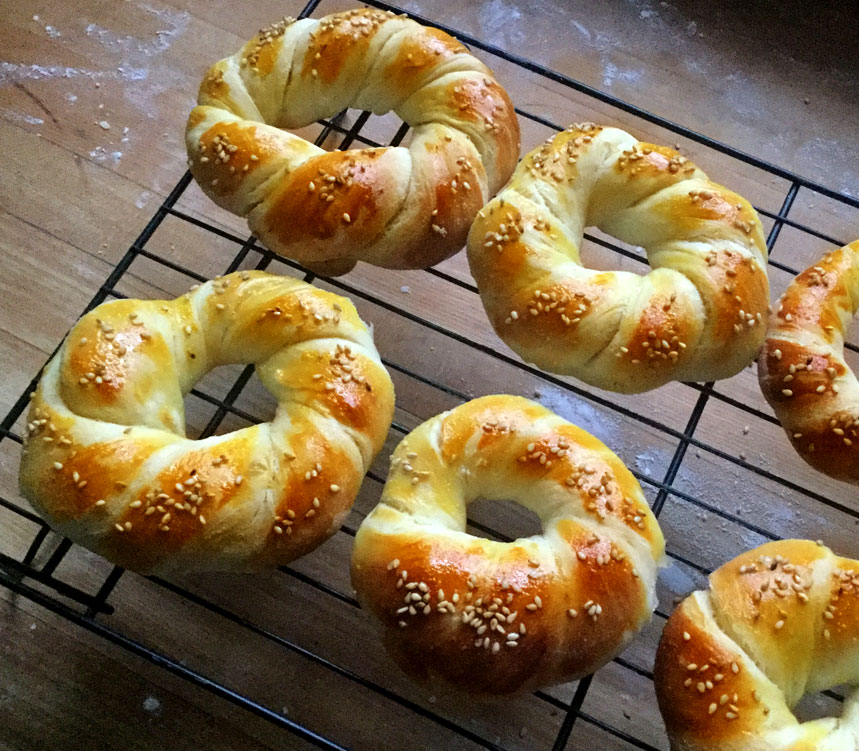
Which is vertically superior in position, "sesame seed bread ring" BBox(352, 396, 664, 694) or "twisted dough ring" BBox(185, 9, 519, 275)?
"twisted dough ring" BBox(185, 9, 519, 275)

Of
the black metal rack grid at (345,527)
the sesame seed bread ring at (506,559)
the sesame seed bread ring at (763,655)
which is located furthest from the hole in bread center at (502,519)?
the sesame seed bread ring at (763,655)

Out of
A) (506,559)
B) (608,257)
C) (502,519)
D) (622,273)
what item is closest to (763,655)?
(506,559)

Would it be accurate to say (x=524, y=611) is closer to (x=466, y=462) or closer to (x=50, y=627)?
(x=466, y=462)

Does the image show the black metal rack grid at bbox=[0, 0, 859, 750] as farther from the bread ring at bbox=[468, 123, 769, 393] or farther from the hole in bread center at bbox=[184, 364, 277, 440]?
the bread ring at bbox=[468, 123, 769, 393]

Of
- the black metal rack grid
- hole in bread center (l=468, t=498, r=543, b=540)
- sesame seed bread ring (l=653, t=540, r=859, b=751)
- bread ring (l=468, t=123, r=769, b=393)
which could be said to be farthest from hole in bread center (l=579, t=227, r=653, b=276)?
sesame seed bread ring (l=653, t=540, r=859, b=751)

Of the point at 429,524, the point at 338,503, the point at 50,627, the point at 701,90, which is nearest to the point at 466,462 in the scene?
the point at 429,524

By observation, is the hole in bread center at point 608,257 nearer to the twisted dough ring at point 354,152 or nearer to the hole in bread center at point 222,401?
the twisted dough ring at point 354,152
